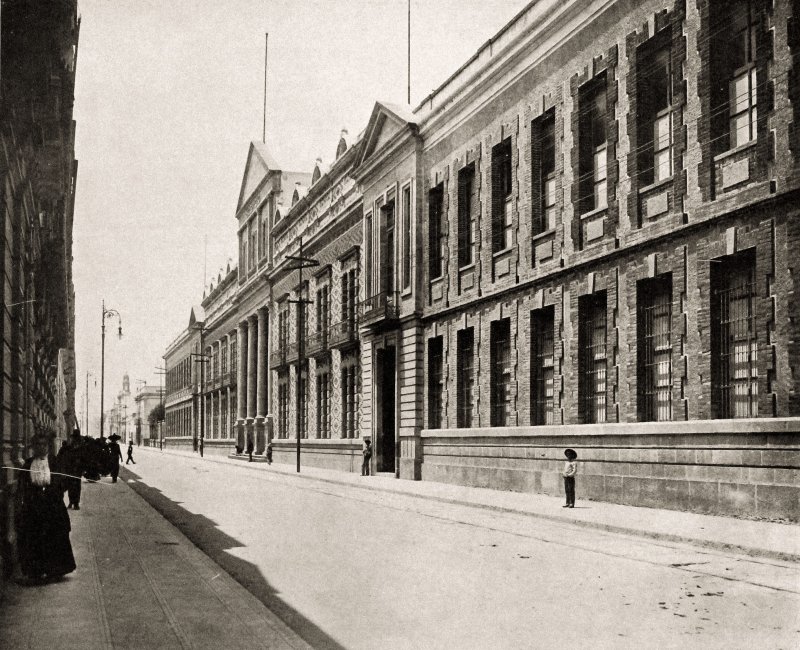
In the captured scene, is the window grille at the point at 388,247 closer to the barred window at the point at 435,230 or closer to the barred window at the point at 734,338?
the barred window at the point at 435,230

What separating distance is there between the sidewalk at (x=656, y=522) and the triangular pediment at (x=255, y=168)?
38.0 meters

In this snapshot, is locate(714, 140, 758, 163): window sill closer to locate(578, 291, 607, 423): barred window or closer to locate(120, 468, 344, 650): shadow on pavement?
locate(578, 291, 607, 423): barred window

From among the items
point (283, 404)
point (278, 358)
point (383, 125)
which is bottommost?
point (283, 404)

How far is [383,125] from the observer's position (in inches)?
1298

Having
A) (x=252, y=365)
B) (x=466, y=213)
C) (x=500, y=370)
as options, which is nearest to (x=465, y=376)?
(x=500, y=370)

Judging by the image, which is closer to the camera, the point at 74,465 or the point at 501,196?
the point at 74,465

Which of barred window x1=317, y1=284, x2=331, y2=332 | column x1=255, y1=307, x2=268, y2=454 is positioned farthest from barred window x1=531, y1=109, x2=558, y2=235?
column x1=255, y1=307, x2=268, y2=454

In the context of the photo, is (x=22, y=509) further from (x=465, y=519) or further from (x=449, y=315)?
(x=449, y=315)

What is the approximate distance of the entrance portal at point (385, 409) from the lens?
33594mm

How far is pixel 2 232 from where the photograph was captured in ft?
31.2

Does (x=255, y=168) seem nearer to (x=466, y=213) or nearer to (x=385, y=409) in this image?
(x=385, y=409)

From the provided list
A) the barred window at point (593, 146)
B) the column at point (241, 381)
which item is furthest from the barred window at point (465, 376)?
the column at point (241, 381)

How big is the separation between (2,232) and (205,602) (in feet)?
13.8

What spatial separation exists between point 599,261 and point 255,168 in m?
44.3
